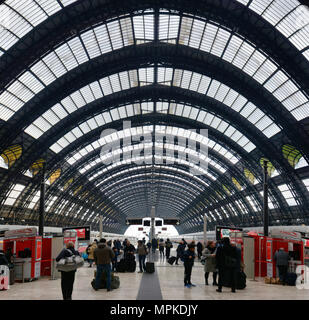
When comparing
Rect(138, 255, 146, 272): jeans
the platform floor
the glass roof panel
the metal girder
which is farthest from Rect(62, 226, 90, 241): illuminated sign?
the platform floor

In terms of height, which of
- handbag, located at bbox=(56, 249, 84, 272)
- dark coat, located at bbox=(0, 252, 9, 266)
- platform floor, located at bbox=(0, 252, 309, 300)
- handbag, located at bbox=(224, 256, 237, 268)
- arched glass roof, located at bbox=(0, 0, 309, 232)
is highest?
arched glass roof, located at bbox=(0, 0, 309, 232)

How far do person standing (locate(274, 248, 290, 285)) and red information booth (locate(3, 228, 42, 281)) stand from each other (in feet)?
38.4

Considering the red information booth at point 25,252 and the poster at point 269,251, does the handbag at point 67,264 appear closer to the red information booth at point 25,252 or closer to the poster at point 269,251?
the red information booth at point 25,252

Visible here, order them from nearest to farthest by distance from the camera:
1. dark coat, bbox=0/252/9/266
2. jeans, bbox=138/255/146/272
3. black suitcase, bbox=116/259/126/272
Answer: dark coat, bbox=0/252/9/266
jeans, bbox=138/255/146/272
black suitcase, bbox=116/259/126/272

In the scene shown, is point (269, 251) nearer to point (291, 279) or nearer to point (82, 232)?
point (291, 279)

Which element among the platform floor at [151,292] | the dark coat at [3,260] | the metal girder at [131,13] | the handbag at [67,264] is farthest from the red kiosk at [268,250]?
the metal girder at [131,13]

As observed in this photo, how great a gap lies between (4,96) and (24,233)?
16.8 meters

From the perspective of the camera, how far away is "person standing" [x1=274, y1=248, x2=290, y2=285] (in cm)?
1741

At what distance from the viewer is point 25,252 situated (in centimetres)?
1855

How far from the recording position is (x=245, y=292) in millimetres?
14773

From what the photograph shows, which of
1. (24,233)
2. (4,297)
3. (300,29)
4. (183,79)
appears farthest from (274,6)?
(4,297)

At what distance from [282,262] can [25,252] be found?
1233cm

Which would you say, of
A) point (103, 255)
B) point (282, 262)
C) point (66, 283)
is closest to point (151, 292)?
point (103, 255)

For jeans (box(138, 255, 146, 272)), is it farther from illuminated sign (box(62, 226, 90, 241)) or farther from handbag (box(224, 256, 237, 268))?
illuminated sign (box(62, 226, 90, 241))
